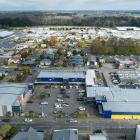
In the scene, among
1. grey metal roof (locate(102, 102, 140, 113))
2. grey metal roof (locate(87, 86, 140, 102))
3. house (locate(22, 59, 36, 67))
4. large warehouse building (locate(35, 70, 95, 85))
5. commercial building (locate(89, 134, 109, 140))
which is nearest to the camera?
commercial building (locate(89, 134, 109, 140))

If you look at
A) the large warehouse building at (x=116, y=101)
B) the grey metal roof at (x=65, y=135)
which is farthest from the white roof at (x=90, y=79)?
the grey metal roof at (x=65, y=135)

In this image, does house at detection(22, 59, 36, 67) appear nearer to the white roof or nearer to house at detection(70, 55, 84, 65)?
house at detection(70, 55, 84, 65)

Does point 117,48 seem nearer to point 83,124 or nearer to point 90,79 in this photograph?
point 90,79

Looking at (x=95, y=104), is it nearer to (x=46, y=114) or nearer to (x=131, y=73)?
(x=46, y=114)

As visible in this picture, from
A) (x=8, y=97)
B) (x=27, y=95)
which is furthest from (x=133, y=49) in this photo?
(x=8, y=97)

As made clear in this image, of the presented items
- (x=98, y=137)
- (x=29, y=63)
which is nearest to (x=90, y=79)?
(x=29, y=63)

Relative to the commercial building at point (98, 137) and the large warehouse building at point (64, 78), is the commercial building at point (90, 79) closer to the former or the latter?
the large warehouse building at point (64, 78)

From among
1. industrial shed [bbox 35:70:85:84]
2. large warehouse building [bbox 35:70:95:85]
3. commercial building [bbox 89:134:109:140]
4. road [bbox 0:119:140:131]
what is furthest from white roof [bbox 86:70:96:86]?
commercial building [bbox 89:134:109:140]
